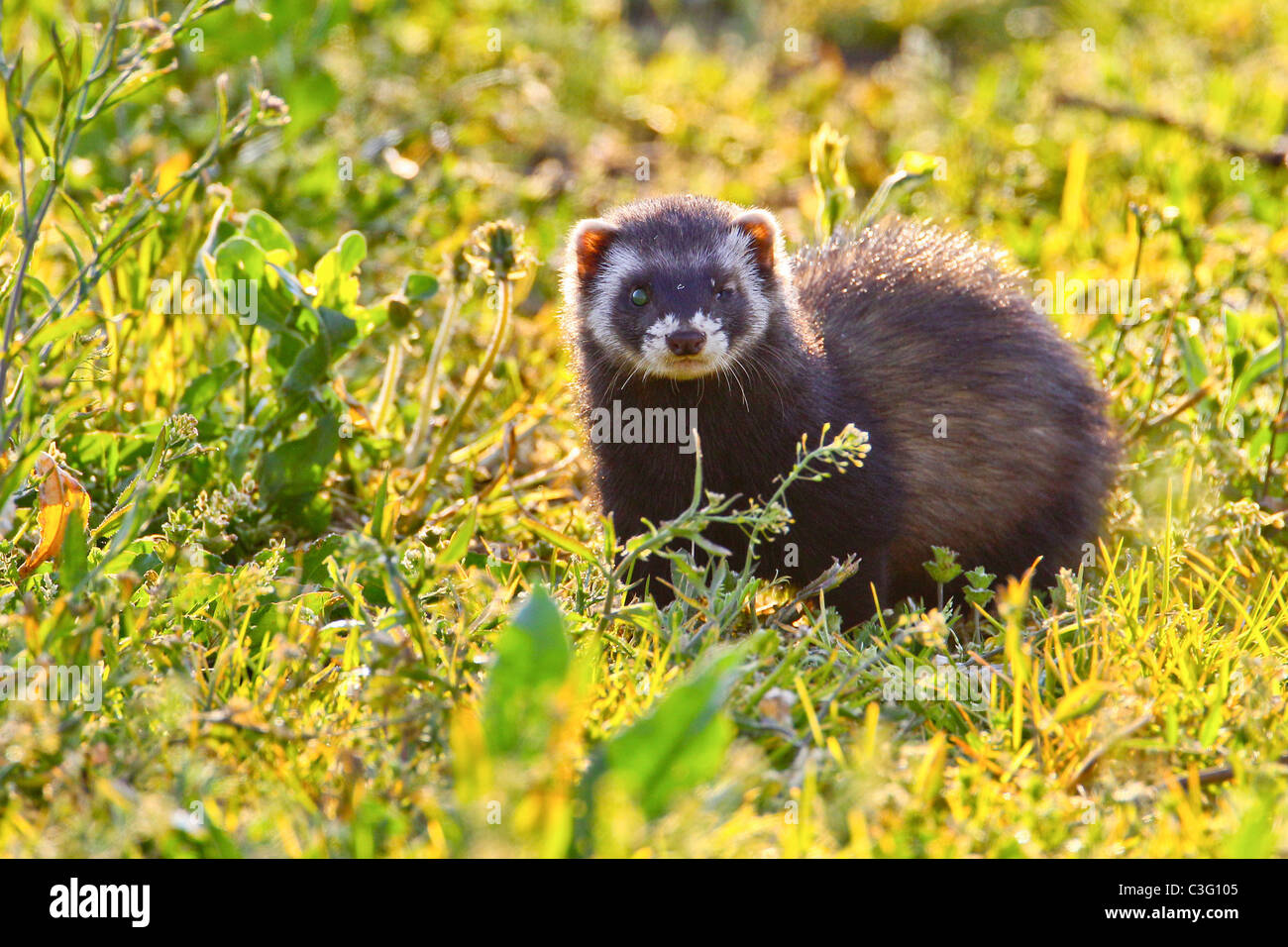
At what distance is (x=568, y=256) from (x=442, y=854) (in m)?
2.33

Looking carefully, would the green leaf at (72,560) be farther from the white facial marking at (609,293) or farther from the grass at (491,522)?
the white facial marking at (609,293)

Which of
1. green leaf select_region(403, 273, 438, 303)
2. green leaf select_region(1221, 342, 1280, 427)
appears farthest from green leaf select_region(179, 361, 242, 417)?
green leaf select_region(1221, 342, 1280, 427)

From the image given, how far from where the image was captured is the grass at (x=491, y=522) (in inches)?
101

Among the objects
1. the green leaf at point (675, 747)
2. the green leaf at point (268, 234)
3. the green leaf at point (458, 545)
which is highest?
the green leaf at point (268, 234)

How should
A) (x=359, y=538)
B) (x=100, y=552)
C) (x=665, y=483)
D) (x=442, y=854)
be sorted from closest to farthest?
(x=442, y=854) < (x=359, y=538) < (x=100, y=552) < (x=665, y=483)

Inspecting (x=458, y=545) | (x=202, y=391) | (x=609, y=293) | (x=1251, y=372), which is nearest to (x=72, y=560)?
(x=458, y=545)

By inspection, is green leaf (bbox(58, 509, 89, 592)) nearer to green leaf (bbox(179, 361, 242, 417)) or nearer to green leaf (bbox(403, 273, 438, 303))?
green leaf (bbox(179, 361, 242, 417))

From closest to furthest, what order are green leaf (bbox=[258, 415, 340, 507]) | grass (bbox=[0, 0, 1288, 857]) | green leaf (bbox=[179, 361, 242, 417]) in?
grass (bbox=[0, 0, 1288, 857]) → green leaf (bbox=[258, 415, 340, 507]) → green leaf (bbox=[179, 361, 242, 417])

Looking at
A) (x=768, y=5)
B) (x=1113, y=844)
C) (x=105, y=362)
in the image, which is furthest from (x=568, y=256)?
(x=768, y=5)

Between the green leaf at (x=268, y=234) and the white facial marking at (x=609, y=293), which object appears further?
the green leaf at (x=268, y=234)

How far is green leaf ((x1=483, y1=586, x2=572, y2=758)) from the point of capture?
233 cm

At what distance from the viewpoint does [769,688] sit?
3.11 meters

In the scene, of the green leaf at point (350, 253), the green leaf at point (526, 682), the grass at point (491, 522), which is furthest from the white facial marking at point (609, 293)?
the green leaf at point (526, 682)

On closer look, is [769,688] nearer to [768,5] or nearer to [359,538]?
[359,538]
